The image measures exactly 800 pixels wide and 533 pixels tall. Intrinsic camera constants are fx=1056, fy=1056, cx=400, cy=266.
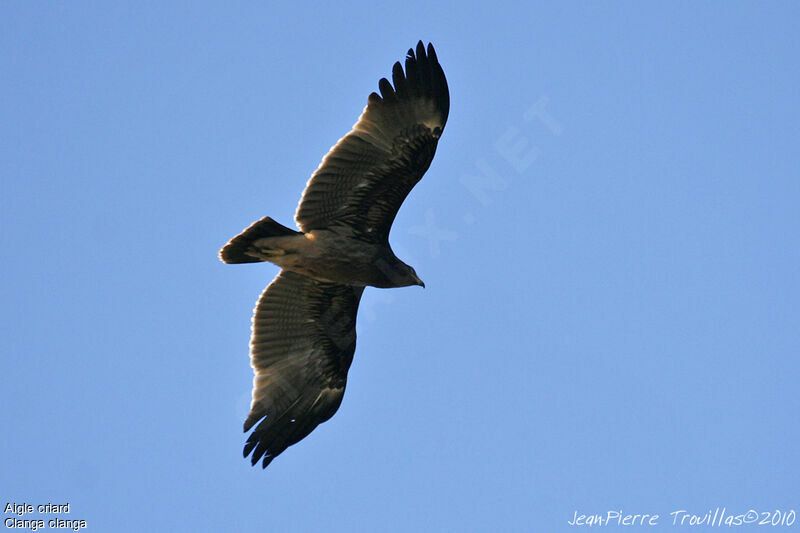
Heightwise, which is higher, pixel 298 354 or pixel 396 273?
pixel 396 273

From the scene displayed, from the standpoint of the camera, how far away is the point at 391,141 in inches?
406

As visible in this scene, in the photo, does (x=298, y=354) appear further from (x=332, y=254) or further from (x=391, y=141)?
(x=391, y=141)

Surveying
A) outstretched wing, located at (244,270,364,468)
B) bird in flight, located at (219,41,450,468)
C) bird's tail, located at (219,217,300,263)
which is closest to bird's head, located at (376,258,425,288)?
bird in flight, located at (219,41,450,468)

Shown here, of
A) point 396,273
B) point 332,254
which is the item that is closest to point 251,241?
point 332,254

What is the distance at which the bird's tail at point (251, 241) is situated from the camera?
10.2m

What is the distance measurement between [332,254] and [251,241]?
0.84m

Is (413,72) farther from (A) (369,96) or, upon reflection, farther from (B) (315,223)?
(B) (315,223)

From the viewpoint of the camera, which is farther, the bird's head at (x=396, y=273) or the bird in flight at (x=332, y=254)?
the bird's head at (x=396, y=273)

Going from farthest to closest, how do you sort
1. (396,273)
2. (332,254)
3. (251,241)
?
(396,273)
(332,254)
(251,241)

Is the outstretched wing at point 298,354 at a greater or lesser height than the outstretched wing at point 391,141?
lesser

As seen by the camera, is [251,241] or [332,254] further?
[332,254]

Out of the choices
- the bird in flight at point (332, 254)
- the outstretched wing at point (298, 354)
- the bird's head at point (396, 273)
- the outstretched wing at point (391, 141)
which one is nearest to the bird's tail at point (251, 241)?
the bird in flight at point (332, 254)

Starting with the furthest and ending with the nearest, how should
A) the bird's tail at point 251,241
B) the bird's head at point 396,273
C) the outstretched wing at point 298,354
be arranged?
the outstretched wing at point 298,354
the bird's head at point 396,273
the bird's tail at point 251,241

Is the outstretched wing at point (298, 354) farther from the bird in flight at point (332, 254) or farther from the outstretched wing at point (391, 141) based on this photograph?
the outstretched wing at point (391, 141)
